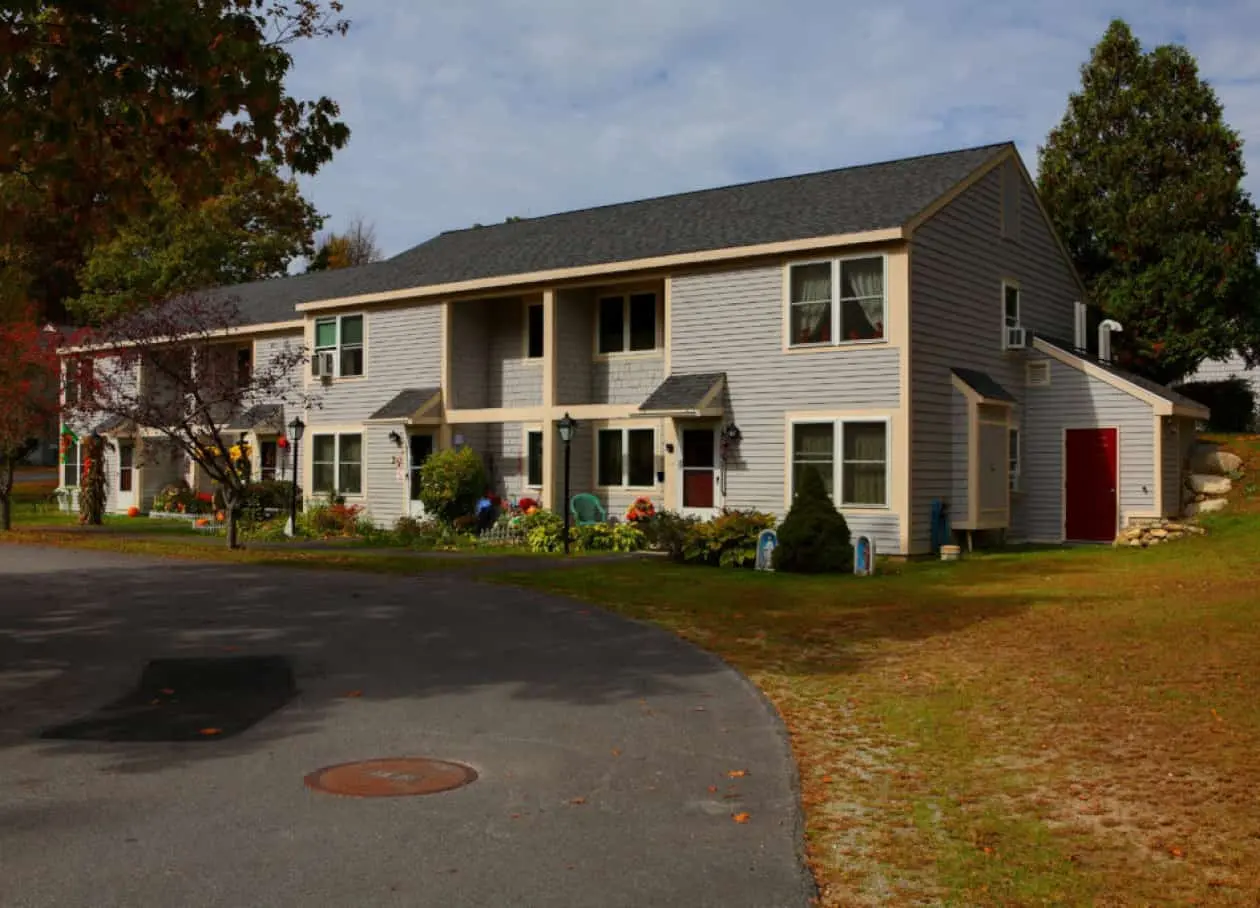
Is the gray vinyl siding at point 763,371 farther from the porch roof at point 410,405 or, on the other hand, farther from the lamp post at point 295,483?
the lamp post at point 295,483

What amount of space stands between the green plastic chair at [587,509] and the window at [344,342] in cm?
719

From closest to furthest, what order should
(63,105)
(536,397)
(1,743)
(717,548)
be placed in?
(1,743) → (63,105) → (717,548) → (536,397)

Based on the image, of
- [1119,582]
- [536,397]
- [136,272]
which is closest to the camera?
[1119,582]

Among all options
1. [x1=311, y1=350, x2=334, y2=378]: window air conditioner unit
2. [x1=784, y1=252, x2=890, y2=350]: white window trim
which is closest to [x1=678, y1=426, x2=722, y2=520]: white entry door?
[x1=784, y1=252, x2=890, y2=350]: white window trim

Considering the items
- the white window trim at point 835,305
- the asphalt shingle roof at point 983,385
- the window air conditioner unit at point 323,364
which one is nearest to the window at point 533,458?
the window air conditioner unit at point 323,364

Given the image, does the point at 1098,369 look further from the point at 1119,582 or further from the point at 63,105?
the point at 63,105

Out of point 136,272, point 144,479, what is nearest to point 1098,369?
point 144,479

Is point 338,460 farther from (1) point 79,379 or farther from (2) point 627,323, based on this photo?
(2) point 627,323

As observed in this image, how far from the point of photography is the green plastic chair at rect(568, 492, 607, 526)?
25.1m

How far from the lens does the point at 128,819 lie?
5.76 meters

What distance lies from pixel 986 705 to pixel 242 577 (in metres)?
12.0

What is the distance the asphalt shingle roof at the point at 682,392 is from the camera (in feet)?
72.2

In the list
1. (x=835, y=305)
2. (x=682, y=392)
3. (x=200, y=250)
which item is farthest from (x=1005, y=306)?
(x=200, y=250)

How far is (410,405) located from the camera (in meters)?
26.6
